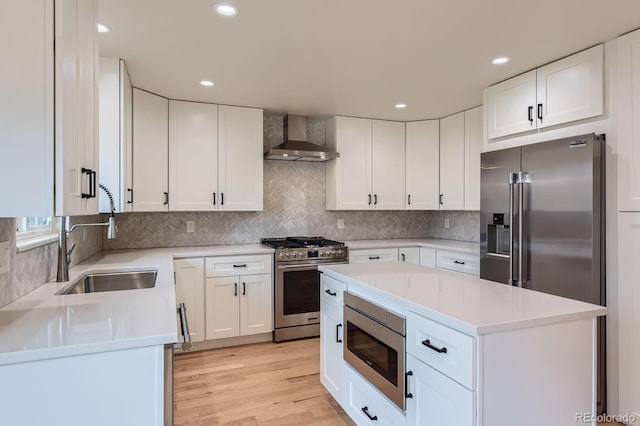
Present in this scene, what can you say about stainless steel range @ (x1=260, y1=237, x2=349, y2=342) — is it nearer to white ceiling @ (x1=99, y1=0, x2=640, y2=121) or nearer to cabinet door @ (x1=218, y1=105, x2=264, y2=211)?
cabinet door @ (x1=218, y1=105, x2=264, y2=211)

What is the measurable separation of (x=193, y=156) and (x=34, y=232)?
1807 millimetres

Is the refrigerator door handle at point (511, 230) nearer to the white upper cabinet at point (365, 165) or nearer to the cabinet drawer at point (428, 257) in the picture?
the cabinet drawer at point (428, 257)

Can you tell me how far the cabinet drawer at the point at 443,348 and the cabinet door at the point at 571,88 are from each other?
1949mm

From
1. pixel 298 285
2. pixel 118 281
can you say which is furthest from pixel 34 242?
pixel 298 285

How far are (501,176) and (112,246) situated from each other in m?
3.64

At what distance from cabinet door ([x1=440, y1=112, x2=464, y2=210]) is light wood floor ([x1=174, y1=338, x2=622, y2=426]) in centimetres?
220

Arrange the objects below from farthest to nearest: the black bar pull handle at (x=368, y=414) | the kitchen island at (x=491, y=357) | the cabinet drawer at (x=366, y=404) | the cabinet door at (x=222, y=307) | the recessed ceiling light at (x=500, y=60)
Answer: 1. the cabinet door at (x=222, y=307)
2. the recessed ceiling light at (x=500, y=60)
3. the black bar pull handle at (x=368, y=414)
4. the cabinet drawer at (x=366, y=404)
5. the kitchen island at (x=491, y=357)

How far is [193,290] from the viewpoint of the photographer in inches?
135

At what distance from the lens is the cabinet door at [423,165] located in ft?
14.5

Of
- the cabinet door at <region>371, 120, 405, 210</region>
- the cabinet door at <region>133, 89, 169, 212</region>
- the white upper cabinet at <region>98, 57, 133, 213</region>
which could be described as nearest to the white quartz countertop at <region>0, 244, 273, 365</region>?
the white upper cabinet at <region>98, 57, 133, 213</region>

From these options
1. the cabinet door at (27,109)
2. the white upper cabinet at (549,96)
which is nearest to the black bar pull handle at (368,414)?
the cabinet door at (27,109)

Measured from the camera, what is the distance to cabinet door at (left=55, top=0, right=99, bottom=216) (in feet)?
3.81

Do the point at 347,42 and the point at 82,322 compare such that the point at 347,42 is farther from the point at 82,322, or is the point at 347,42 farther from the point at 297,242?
the point at 297,242

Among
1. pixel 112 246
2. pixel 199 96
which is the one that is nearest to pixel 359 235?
pixel 199 96
